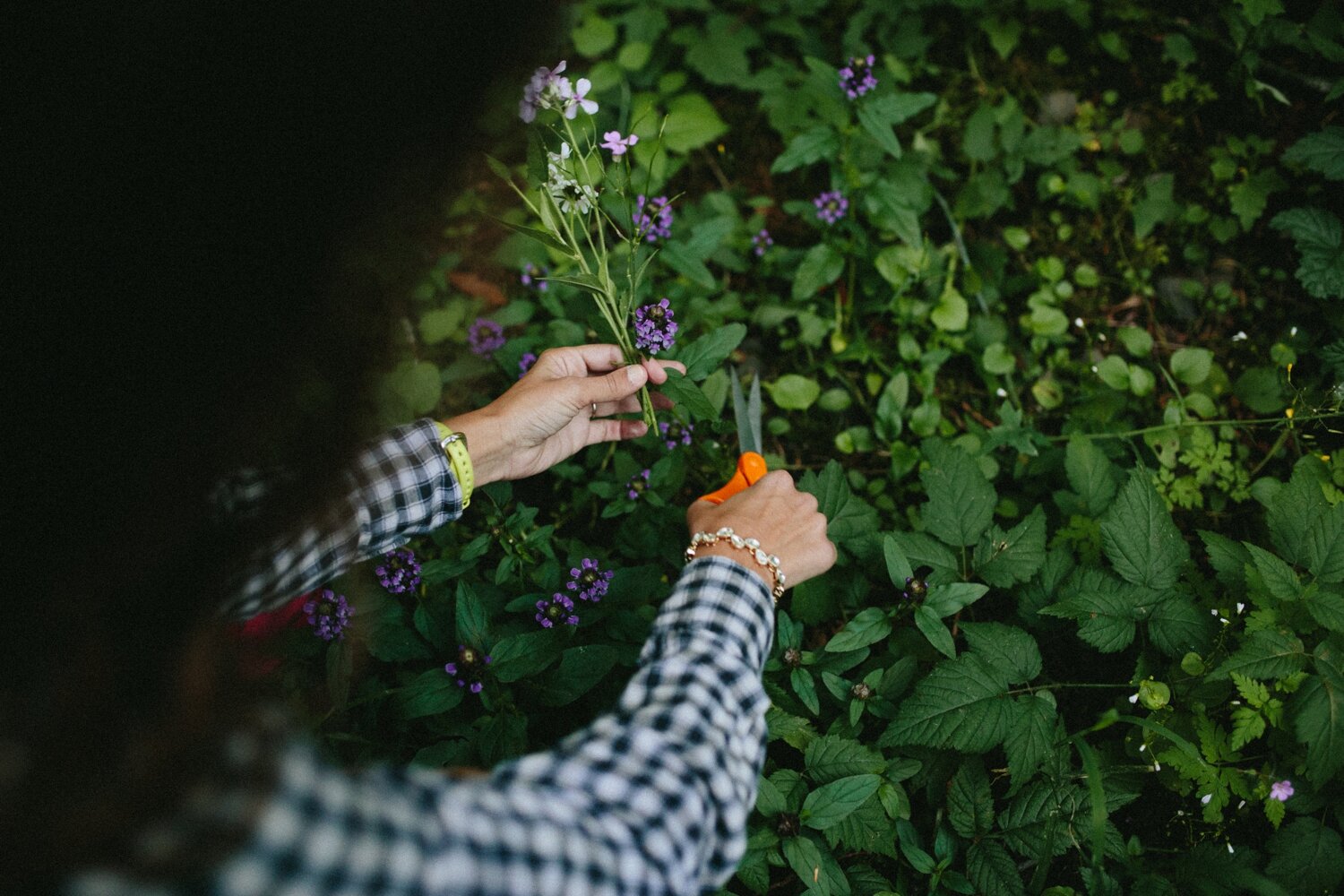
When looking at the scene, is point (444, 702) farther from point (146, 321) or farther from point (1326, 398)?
point (1326, 398)

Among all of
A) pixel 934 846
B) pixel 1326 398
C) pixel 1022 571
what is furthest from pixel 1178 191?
pixel 934 846

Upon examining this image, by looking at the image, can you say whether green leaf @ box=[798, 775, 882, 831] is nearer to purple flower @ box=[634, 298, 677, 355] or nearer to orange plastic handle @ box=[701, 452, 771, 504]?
orange plastic handle @ box=[701, 452, 771, 504]

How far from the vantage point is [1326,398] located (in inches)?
77.4

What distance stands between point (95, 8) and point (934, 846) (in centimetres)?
205

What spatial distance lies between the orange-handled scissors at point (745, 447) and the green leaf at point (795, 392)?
143 millimetres

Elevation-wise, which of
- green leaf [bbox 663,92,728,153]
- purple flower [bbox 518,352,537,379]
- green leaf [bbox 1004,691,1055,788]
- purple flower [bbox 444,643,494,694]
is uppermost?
green leaf [bbox 663,92,728,153]

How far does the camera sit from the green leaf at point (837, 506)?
1.97 m

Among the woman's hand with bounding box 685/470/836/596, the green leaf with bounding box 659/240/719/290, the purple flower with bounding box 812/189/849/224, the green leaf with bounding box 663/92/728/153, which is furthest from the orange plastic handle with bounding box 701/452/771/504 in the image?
the green leaf with bounding box 663/92/728/153

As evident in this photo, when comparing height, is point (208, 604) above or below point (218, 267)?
below

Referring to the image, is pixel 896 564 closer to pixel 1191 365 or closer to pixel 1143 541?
pixel 1143 541

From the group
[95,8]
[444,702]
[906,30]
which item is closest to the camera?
[95,8]

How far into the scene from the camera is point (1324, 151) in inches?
90.6

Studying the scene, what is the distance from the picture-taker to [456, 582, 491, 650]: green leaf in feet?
5.72

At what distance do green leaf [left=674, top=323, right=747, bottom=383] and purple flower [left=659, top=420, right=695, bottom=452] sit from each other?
0.77ft
